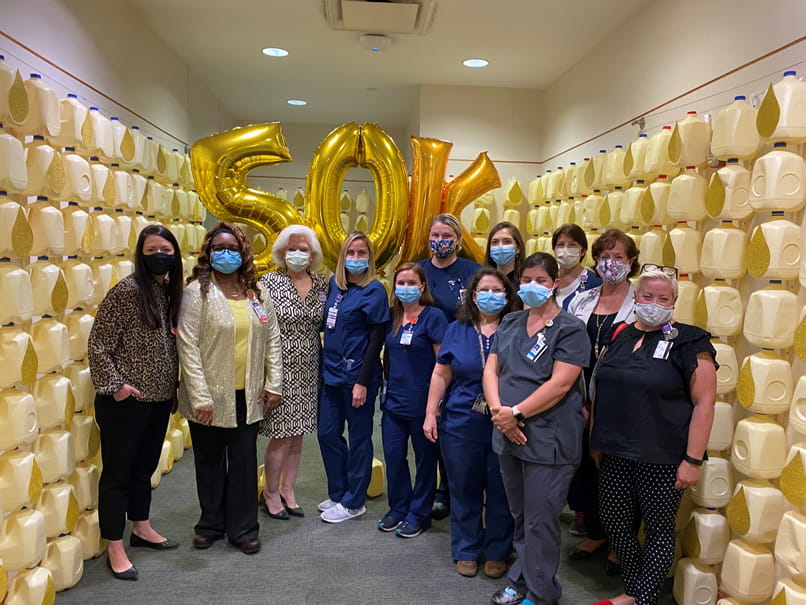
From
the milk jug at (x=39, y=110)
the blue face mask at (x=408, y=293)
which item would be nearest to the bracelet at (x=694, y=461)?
the blue face mask at (x=408, y=293)

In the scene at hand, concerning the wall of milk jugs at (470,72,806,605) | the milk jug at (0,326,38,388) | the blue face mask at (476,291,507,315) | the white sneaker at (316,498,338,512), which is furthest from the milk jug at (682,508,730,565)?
the milk jug at (0,326,38,388)

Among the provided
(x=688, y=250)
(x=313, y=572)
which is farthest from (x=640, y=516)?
(x=313, y=572)

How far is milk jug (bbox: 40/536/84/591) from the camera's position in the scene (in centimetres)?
→ 253

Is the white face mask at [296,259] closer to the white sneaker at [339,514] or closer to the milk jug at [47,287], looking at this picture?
the milk jug at [47,287]

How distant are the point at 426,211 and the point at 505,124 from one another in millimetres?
2324

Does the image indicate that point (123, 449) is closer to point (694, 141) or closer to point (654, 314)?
point (654, 314)

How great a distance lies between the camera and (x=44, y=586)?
7.54 ft

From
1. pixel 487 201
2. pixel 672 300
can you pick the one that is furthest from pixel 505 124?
pixel 672 300

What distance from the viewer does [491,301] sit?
2.64m

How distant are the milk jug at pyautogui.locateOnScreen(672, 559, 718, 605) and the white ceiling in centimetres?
308

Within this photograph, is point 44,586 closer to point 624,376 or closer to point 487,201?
point 624,376

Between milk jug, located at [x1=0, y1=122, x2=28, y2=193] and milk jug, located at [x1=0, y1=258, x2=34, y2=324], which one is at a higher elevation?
milk jug, located at [x1=0, y1=122, x2=28, y2=193]

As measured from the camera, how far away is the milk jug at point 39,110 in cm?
229

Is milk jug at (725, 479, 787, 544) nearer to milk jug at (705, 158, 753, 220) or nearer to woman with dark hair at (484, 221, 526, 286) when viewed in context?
milk jug at (705, 158, 753, 220)
